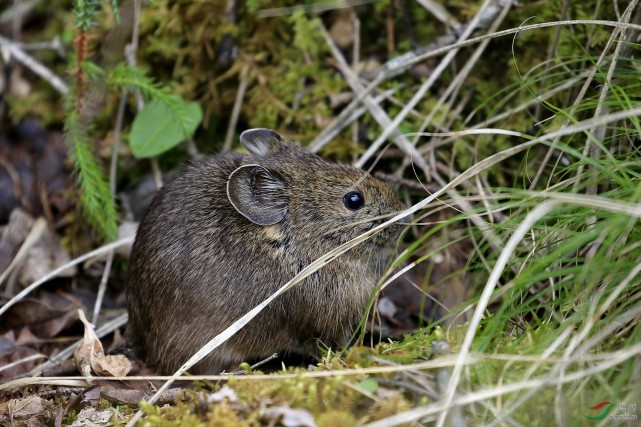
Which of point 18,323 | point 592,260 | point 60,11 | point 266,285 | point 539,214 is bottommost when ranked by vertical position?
point 18,323

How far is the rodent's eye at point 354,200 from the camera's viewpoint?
4.71 m

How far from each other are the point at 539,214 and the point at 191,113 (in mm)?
3717

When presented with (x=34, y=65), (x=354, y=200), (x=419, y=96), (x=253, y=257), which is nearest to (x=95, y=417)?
(x=253, y=257)

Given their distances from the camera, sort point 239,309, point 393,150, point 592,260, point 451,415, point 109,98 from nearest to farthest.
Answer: point 451,415 < point 592,260 < point 239,309 < point 393,150 < point 109,98

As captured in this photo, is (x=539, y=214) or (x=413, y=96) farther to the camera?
(x=413, y=96)

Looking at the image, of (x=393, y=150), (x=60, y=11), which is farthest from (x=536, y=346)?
(x=60, y=11)

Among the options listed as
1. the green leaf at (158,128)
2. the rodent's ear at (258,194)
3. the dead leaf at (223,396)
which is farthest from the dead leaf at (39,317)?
the dead leaf at (223,396)

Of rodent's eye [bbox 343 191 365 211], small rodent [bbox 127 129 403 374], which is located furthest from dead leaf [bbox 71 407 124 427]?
rodent's eye [bbox 343 191 365 211]

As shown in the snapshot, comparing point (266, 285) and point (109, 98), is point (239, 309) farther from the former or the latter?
point (109, 98)

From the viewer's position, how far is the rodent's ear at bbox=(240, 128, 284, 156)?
201 inches

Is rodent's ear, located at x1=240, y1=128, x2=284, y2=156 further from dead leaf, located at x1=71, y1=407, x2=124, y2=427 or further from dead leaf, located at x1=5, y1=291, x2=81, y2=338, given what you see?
dead leaf, located at x1=71, y1=407, x2=124, y2=427

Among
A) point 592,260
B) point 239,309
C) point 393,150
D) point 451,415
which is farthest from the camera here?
point 393,150

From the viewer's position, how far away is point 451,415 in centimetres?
280

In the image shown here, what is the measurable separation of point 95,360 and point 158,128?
2.22 meters
